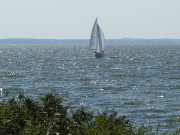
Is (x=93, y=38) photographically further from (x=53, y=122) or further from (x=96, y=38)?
(x=53, y=122)

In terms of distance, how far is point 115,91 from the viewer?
4056 cm

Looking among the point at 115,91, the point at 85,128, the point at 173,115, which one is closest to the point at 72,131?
the point at 85,128

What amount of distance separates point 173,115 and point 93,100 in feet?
26.8

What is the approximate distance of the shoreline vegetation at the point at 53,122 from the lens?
29.0 ft

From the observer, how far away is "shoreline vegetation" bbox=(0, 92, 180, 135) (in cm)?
884

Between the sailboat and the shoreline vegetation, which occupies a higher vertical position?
the shoreline vegetation

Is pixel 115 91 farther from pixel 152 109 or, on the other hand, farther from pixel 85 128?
pixel 85 128

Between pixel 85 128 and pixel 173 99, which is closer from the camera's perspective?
pixel 85 128

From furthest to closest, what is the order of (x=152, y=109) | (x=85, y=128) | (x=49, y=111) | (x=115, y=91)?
(x=115, y=91) < (x=152, y=109) < (x=49, y=111) < (x=85, y=128)

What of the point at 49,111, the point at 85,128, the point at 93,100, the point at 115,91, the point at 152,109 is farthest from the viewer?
the point at 115,91

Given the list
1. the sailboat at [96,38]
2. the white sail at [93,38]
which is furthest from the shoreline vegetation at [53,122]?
the sailboat at [96,38]

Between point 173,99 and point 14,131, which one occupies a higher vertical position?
point 14,131
